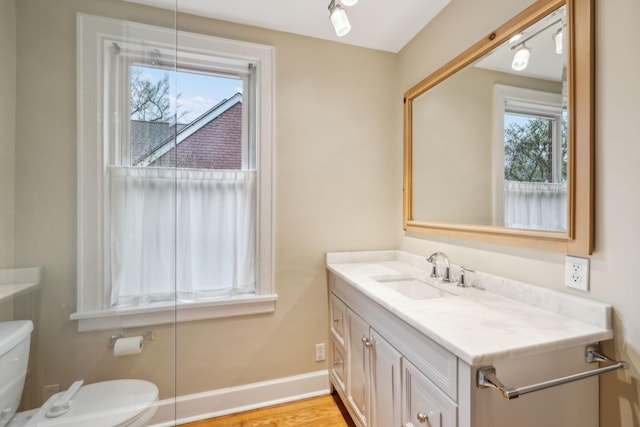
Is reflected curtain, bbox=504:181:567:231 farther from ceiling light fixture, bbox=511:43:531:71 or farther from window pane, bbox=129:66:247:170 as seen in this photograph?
window pane, bbox=129:66:247:170

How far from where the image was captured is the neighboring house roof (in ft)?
5.02

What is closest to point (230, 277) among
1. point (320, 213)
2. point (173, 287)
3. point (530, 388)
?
point (173, 287)

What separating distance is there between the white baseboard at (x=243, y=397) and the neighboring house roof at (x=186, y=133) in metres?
1.30

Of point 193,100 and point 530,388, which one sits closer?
point 530,388

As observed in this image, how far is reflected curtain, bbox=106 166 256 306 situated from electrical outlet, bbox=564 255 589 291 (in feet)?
5.08

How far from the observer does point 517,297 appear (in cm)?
116

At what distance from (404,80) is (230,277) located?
5.83 feet

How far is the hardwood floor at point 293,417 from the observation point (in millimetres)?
1656

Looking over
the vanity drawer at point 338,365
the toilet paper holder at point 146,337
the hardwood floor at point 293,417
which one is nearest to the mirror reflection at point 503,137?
the vanity drawer at point 338,365

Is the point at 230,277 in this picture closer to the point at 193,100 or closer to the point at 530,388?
the point at 193,100

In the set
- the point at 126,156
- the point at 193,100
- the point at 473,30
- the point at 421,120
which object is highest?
the point at 473,30

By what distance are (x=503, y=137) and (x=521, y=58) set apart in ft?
1.05

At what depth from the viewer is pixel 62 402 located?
1.23 meters

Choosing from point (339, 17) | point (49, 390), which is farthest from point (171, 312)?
point (339, 17)
